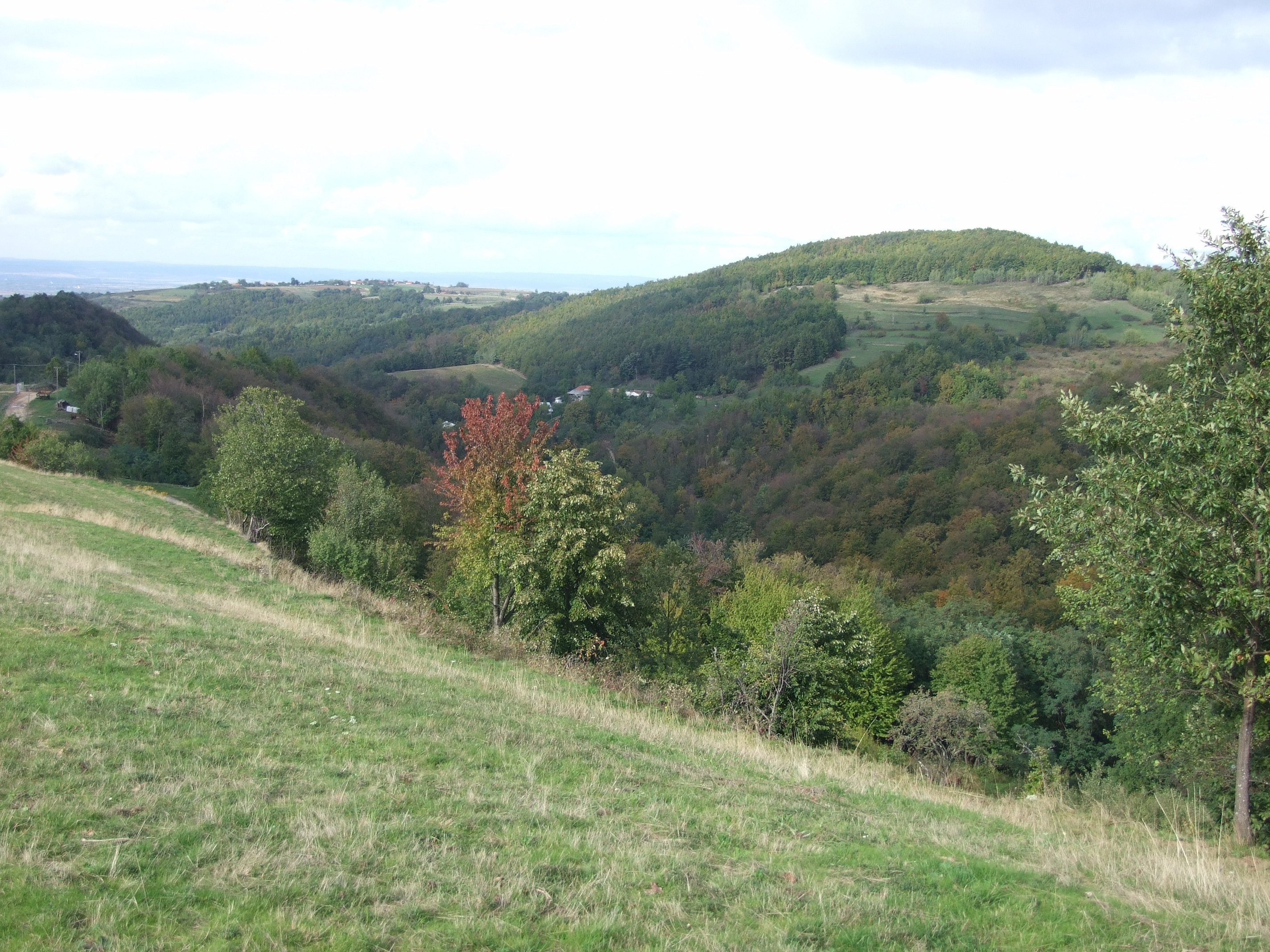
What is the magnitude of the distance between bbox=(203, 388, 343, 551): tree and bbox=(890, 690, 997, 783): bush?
22948 mm

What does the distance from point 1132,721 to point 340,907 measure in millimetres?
21499

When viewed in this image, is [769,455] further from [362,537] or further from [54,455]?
[54,455]

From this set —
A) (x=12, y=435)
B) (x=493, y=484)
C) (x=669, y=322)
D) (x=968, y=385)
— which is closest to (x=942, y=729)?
(x=493, y=484)

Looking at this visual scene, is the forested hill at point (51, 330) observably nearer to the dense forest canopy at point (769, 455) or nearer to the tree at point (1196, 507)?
the dense forest canopy at point (769, 455)

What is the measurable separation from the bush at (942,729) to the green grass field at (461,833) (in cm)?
1226

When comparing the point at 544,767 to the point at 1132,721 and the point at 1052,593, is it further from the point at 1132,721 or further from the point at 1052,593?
the point at 1052,593

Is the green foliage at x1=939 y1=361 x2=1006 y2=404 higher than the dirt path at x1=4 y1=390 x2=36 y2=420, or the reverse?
the green foliage at x1=939 y1=361 x2=1006 y2=404

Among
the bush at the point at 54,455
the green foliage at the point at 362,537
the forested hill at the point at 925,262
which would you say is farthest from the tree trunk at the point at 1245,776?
the forested hill at the point at 925,262

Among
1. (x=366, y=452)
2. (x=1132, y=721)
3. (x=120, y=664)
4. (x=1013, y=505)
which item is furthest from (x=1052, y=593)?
(x=120, y=664)

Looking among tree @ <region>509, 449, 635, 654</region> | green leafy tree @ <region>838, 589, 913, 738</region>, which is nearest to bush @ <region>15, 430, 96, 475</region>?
tree @ <region>509, 449, 635, 654</region>

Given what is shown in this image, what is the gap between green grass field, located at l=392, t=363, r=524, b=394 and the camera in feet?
429

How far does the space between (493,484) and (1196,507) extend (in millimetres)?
14060

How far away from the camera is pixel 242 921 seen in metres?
3.92

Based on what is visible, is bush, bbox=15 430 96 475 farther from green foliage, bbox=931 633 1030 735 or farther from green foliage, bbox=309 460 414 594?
green foliage, bbox=931 633 1030 735
